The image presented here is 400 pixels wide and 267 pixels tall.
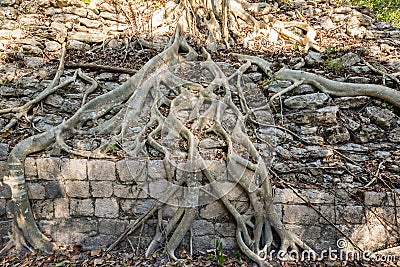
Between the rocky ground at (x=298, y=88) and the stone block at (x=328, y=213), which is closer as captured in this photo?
the stone block at (x=328, y=213)

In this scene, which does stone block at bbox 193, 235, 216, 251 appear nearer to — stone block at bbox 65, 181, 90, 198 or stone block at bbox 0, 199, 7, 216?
stone block at bbox 65, 181, 90, 198

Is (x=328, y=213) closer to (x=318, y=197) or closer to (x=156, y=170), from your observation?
(x=318, y=197)

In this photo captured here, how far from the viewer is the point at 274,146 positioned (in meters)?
3.66

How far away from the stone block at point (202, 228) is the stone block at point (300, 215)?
75 cm

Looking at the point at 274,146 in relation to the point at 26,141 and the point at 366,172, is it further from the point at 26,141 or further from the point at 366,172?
the point at 26,141

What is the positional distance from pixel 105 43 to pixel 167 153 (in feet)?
8.64

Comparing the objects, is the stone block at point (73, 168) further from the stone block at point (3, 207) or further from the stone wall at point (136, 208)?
the stone block at point (3, 207)

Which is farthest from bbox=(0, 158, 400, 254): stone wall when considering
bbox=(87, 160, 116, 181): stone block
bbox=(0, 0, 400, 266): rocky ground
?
bbox=(0, 0, 400, 266): rocky ground

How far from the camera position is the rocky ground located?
11.3ft

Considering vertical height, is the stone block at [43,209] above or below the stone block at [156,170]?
below

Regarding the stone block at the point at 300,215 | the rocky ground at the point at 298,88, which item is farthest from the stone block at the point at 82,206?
the stone block at the point at 300,215

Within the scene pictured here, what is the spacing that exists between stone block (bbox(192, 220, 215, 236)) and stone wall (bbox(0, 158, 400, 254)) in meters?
0.01
